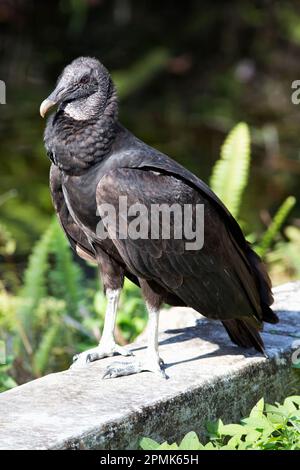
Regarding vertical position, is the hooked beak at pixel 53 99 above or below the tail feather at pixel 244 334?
above

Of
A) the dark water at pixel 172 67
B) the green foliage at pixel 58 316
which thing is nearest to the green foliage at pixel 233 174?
the green foliage at pixel 58 316

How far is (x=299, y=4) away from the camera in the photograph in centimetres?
1274

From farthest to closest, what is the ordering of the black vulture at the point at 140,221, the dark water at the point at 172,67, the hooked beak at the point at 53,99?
the dark water at the point at 172,67, the hooked beak at the point at 53,99, the black vulture at the point at 140,221

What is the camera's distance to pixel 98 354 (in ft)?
13.5

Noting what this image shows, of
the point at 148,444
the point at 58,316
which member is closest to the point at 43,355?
the point at 58,316

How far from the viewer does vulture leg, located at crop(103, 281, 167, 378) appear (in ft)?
12.5

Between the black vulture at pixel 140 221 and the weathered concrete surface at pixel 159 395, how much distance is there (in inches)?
4.9

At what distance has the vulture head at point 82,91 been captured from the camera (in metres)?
4.00

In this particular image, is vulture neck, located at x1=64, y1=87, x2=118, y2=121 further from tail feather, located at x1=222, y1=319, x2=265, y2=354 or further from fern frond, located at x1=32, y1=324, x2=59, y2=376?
fern frond, located at x1=32, y1=324, x2=59, y2=376

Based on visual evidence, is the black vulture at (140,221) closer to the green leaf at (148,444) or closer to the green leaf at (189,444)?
the green leaf at (148,444)

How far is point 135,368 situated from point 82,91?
1160 millimetres

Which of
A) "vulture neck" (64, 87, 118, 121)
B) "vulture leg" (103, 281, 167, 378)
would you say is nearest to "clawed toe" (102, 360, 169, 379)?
"vulture leg" (103, 281, 167, 378)
